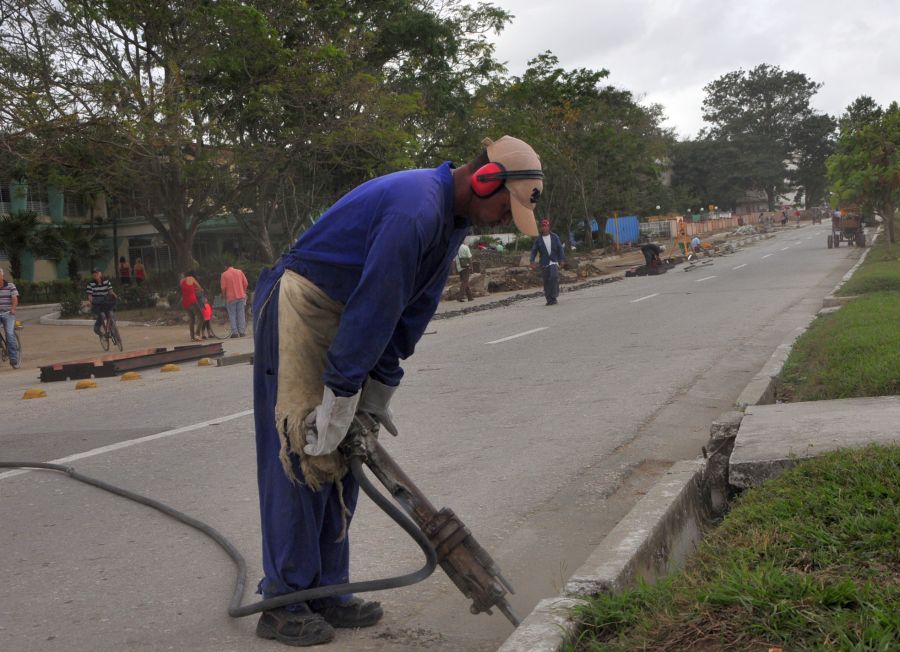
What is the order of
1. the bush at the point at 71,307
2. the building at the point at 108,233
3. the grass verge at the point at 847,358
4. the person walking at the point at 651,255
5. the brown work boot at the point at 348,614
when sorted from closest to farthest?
1. the brown work boot at the point at 348,614
2. the grass verge at the point at 847,358
3. the bush at the point at 71,307
4. the person walking at the point at 651,255
5. the building at the point at 108,233

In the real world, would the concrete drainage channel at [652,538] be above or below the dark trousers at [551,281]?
below

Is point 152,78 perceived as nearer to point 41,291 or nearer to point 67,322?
point 67,322

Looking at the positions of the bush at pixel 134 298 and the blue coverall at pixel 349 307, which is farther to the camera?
the bush at pixel 134 298

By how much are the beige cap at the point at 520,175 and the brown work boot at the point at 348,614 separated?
64.4 inches

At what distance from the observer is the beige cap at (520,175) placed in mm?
3449

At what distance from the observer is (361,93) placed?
24.6m

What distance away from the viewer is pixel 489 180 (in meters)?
3.46

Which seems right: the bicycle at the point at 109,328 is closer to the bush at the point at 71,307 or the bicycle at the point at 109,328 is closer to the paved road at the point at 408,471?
the paved road at the point at 408,471

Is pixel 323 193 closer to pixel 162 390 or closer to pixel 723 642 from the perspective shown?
pixel 162 390

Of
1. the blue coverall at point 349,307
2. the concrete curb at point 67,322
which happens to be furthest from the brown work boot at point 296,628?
the concrete curb at point 67,322

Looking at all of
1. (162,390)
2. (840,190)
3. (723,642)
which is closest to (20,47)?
(162,390)

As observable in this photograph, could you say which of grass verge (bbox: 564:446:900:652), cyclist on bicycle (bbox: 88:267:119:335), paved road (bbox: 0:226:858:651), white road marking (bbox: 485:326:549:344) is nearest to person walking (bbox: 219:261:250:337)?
cyclist on bicycle (bbox: 88:267:119:335)

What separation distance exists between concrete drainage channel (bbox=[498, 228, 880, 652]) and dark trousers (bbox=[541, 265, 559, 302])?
1477 cm

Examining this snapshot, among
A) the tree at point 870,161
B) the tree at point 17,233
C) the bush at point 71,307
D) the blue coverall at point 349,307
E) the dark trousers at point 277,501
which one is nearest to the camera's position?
the blue coverall at point 349,307
